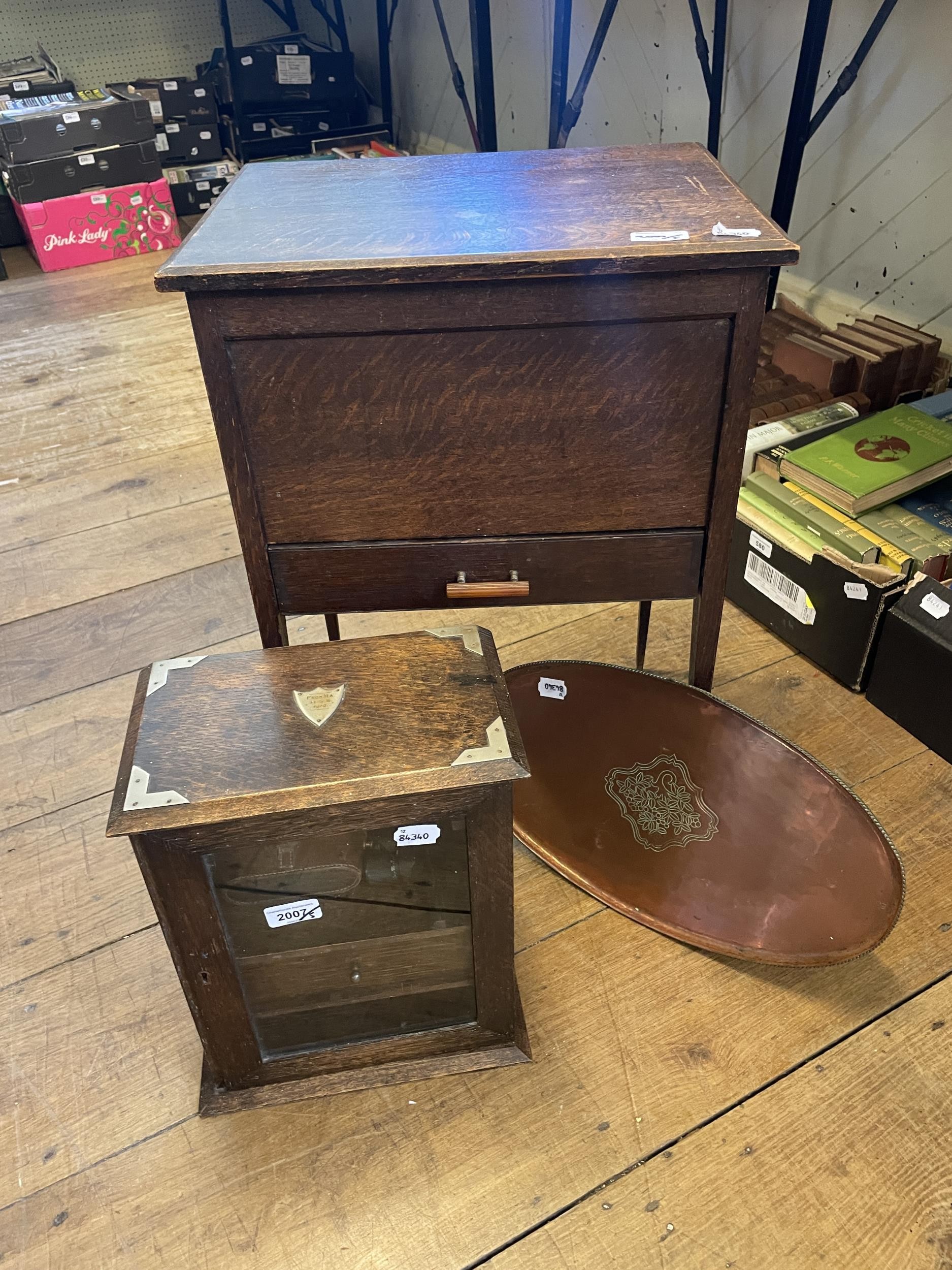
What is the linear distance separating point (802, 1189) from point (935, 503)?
0.96 meters

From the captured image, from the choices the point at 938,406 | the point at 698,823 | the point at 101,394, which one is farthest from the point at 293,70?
the point at 698,823

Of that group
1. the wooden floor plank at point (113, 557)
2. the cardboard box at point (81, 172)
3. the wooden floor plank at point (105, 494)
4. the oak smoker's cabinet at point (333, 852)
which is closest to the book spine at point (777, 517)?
the oak smoker's cabinet at point (333, 852)

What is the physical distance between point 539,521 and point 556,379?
0.16 m

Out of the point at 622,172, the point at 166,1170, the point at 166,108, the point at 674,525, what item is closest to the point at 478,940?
the point at 166,1170

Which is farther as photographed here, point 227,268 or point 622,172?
point 622,172

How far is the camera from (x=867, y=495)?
132 cm

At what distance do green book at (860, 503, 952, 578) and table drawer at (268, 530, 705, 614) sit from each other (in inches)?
16.5

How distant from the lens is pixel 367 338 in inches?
34.0

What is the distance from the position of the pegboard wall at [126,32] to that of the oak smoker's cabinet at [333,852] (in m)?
3.83

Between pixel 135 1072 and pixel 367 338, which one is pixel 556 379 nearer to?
pixel 367 338

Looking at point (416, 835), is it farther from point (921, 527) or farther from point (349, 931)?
point (921, 527)

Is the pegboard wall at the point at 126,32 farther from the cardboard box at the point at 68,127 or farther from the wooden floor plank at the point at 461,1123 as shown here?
the wooden floor plank at the point at 461,1123

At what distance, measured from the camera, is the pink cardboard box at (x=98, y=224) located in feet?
9.66

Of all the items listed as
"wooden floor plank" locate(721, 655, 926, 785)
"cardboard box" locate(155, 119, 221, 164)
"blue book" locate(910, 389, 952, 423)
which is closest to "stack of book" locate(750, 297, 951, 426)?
"blue book" locate(910, 389, 952, 423)
